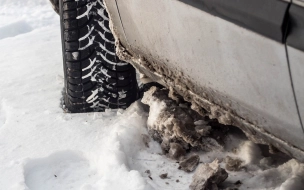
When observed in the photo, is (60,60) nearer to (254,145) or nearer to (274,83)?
(254,145)

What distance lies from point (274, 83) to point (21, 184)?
1.34 metres

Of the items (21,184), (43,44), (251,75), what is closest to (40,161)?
(21,184)

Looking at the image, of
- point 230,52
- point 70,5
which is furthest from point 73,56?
point 230,52

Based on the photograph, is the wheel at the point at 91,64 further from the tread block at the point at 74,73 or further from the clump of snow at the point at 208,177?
the clump of snow at the point at 208,177

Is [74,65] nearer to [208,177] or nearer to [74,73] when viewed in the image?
[74,73]

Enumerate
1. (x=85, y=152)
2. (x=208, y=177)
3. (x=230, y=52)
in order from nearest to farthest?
(x=230, y=52) < (x=208, y=177) < (x=85, y=152)

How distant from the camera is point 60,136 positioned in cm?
270

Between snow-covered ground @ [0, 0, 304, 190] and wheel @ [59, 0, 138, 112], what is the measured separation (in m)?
0.08

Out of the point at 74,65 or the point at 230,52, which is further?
the point at 74,65

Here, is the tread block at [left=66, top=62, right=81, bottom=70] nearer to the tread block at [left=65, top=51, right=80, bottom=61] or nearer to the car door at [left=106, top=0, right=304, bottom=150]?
the tread block at [left=65, top=51, right=80, bottom=61]

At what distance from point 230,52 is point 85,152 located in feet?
3.73

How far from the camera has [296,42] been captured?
1466 millimetres

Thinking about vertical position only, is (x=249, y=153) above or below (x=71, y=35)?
below

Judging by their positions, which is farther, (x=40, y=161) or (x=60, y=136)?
(x=60, y=136)
